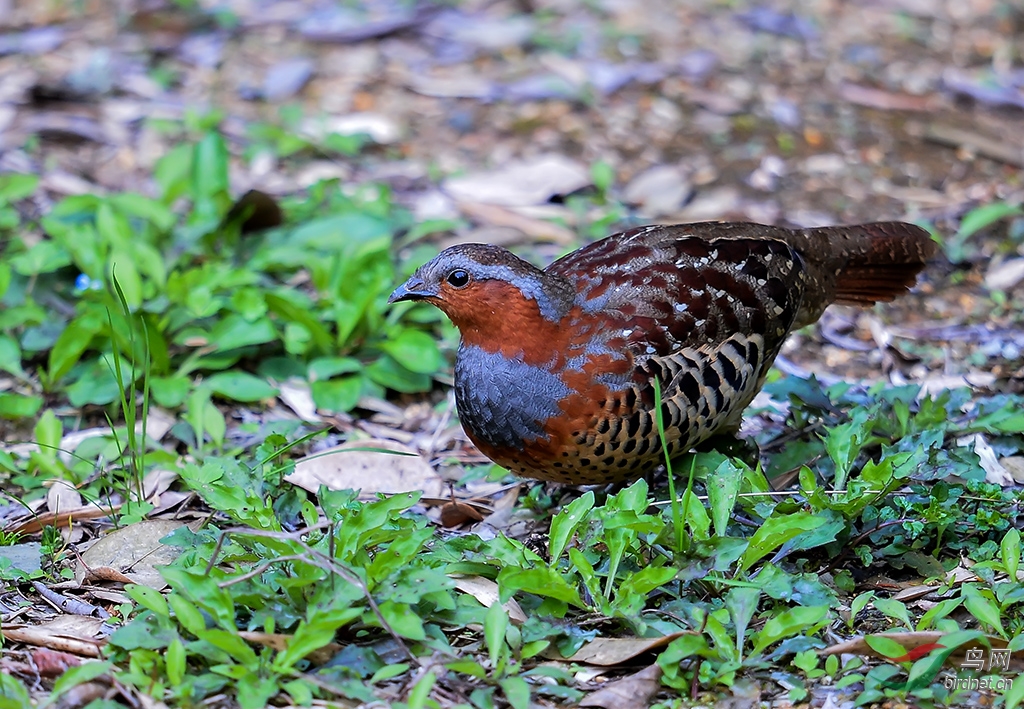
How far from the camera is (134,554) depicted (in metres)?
3.72

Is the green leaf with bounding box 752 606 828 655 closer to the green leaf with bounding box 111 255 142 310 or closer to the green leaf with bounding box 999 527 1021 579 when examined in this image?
the green leaf with bounding box 999 527 1021 579

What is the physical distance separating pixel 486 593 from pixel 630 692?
55cm

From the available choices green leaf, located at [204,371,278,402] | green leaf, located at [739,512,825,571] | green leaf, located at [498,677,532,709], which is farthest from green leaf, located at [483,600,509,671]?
green leaf, located at [204,371,278,402]

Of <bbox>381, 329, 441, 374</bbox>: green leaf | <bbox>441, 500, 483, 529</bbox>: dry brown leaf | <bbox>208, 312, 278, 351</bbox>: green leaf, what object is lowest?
<bbox>441, 500, 483, 529</bbox>: dry brown leaf

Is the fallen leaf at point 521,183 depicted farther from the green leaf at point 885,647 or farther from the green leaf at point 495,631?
the green leaf at point 885,647

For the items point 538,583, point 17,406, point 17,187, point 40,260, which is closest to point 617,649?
point 538,583

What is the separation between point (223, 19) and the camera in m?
7.91

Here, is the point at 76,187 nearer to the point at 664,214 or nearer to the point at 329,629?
the point at 664,214

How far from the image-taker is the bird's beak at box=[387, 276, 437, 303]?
152 inches

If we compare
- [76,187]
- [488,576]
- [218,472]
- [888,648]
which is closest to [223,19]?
[76,187]

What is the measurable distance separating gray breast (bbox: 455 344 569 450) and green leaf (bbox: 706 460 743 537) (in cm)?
53

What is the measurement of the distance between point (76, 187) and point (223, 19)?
2.15 metres

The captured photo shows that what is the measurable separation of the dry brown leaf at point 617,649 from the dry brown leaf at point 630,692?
0.05 m

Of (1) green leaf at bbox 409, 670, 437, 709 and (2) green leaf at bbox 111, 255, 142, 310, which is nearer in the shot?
(1) green leaf at bbox 409, 670, 437, 709
